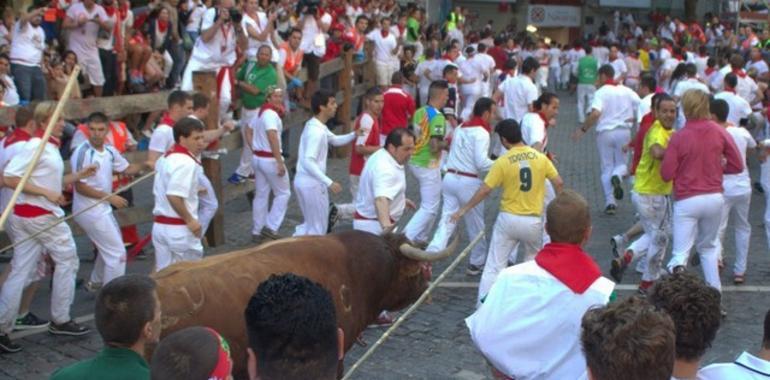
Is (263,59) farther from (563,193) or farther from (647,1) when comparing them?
(647,1)

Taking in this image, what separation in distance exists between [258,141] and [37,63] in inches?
155

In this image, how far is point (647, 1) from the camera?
42500mm

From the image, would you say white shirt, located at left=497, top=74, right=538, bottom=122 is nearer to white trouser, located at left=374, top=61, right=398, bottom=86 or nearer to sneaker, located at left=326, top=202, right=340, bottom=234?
white trouser, located at left=374, top=61, right=398, bottom=86

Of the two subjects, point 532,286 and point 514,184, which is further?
→ point 514,184

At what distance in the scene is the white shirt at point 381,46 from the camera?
787 inches

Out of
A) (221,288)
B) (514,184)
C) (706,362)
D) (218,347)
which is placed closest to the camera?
(218,347)

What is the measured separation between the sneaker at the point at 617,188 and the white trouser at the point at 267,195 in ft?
14.2

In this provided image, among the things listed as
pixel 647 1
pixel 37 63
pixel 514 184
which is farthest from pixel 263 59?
pixel 647 1

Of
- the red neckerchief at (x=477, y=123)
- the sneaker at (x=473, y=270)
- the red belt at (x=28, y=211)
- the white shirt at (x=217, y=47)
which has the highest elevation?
the white shirt at (x=217, y=47)

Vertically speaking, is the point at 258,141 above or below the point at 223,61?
below

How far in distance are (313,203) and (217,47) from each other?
3.22 m

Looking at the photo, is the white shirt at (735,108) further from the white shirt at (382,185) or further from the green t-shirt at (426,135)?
the white shirt at (382,185)

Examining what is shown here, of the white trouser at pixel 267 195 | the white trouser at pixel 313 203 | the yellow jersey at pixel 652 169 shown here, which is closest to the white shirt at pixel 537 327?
the yellow jersey at pixel 652 169

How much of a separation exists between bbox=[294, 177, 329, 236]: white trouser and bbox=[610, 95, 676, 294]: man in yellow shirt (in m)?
3.09
